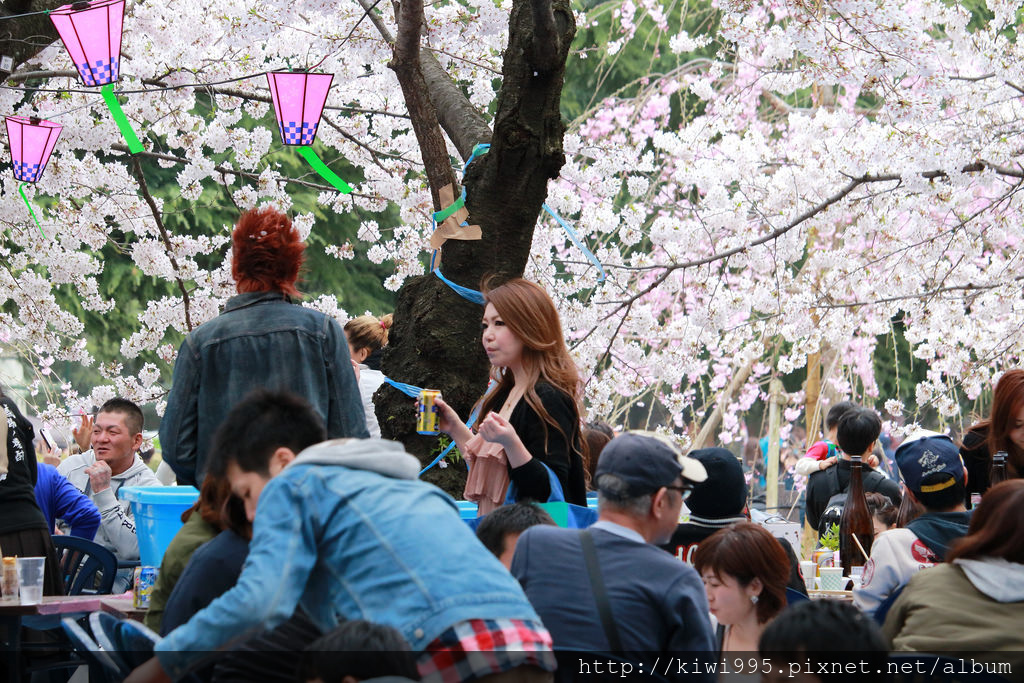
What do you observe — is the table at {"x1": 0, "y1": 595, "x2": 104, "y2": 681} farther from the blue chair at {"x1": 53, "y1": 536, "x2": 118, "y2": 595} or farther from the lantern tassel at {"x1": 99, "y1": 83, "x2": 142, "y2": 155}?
the lantern tassel at {"x1": 99, "y1": 83, "x2": 142, "y2": 155}

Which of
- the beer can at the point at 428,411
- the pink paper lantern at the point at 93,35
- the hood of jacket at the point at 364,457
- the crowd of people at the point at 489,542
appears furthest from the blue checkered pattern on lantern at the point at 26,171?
the hood of jacket at the point at 364,457

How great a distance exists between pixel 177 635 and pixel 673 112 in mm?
14259

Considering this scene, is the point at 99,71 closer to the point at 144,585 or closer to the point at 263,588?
the point at 144,585

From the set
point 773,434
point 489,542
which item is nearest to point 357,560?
point 489,542

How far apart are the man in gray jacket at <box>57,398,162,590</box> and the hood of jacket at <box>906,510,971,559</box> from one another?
12.9 feet

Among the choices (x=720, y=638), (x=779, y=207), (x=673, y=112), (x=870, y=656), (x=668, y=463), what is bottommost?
(x=720, y=638)

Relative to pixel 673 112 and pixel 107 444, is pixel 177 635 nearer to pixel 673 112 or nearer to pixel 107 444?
pixel 107 444

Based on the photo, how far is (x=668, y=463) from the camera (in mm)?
2871

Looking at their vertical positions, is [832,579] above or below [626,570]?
below

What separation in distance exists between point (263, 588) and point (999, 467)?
12.1ft

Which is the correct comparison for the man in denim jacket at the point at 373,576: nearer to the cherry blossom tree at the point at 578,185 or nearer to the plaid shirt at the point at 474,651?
the plaid shirt at the point at 474,651

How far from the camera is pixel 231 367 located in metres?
3.72

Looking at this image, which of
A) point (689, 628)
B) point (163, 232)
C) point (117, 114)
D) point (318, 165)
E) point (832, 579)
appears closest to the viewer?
point (689, 628)

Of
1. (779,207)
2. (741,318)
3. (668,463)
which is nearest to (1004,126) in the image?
(779,207)
